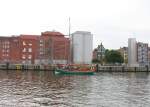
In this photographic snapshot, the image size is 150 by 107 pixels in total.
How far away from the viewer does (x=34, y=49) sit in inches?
7633

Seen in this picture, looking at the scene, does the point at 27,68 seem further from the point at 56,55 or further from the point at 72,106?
the point at 72,106

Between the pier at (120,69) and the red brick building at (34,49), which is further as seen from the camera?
the red brick building at (34,49)

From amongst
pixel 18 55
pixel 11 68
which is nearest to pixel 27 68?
pixel 11 68

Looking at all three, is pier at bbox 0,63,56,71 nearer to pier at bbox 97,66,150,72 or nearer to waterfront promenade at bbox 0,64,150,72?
waterfront promenade at bbox 0,64,150,72

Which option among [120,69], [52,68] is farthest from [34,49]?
[120,69]

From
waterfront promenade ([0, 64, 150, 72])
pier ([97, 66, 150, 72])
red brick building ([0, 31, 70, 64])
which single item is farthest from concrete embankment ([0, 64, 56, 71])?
red brick building ([0, 31, 70, 64])

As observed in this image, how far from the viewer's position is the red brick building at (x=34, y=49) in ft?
619

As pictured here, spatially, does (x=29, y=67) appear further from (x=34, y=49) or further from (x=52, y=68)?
(x=34, y=49)

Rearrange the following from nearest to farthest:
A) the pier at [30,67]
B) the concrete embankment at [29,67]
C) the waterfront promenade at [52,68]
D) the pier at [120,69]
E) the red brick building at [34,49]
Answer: the pier at [30,67] → the concrete embankment at [29,67] → the waterfront promenade at [52,68] → the pier at [120,69] → the red brick building at [34,49]

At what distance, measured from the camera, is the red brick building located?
189 meters

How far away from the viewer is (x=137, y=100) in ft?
144

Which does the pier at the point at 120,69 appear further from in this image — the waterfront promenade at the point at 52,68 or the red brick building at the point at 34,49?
the red brick building at the point at 34,49

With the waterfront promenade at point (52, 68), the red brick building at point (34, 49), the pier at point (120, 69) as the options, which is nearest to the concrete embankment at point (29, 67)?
the waterfront promenade at point (52, 68)

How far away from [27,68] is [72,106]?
119861 mm
